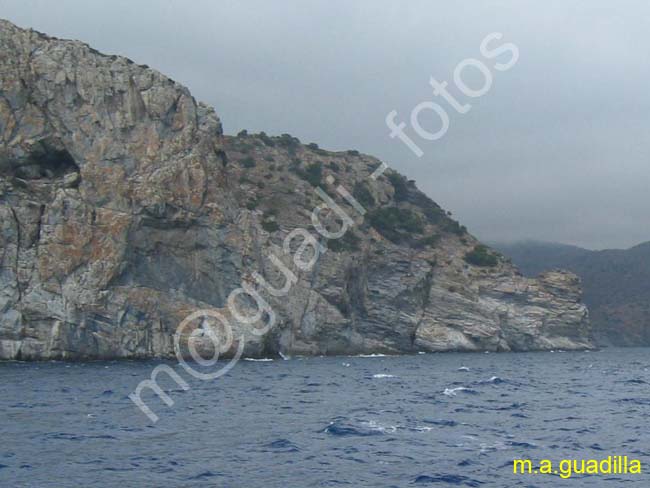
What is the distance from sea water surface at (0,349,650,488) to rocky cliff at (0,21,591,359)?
17122mm

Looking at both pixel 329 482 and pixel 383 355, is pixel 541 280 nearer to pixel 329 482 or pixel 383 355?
pixel 383 355

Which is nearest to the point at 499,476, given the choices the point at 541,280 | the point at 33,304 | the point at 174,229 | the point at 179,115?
the point at 33,304

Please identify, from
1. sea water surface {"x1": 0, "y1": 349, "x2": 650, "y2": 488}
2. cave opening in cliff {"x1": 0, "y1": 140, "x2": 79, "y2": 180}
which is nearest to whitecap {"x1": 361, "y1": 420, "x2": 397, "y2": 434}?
sea water surface {"x1": 0, "y1": 349, "x2": 650, "y2": 488}

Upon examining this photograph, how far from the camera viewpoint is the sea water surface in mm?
19688

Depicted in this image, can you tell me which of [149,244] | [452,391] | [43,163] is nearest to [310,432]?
[452,391]

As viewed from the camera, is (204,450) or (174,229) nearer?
(204,450)

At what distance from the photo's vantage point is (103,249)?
63500 millimetres

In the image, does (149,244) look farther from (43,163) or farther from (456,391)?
(456,391)

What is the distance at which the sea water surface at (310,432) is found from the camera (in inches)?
775

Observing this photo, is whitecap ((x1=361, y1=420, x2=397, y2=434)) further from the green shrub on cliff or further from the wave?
the green shrub on cliff

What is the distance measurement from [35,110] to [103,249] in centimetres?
1362

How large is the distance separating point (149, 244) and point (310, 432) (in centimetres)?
4443

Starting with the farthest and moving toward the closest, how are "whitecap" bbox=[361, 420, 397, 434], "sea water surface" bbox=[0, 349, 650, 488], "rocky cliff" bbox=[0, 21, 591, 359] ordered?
"rocky cliff" bbox=[0, 21, 591, 359], "whitecap" bbox=[361, 420, 397, 434], "sea water surface" bbox=[0, 349, 650, 488]

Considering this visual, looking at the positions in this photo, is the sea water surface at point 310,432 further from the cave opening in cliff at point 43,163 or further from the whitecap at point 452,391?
the cave opening in cliff at point 43,163
